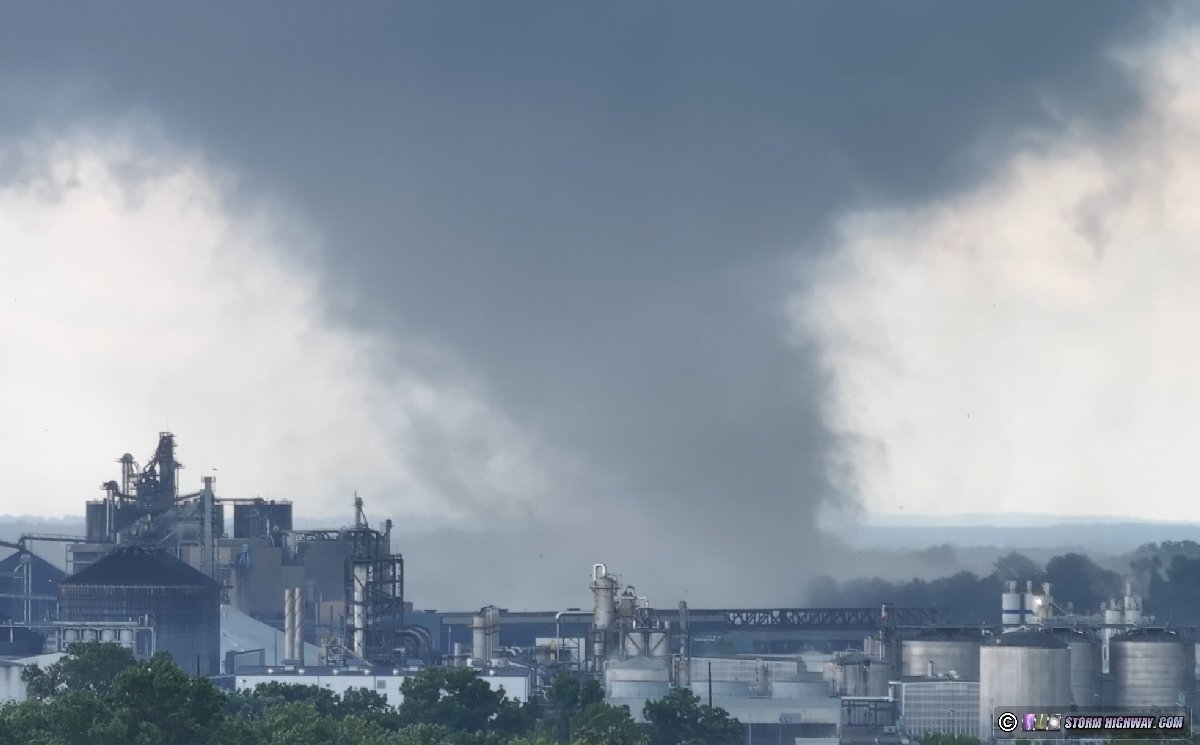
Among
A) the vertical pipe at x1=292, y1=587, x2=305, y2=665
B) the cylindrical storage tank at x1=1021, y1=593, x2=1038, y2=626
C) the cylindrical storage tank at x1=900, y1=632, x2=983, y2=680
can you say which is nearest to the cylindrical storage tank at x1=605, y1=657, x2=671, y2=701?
the cylindrical storage tank at x1=900, y1=632, x2=983, y2=680

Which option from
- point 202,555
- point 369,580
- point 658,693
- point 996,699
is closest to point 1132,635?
point 996,699

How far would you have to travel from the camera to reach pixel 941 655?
145375mm

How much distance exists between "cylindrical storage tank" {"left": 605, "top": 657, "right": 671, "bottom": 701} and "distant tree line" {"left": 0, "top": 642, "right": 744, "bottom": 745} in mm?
2767

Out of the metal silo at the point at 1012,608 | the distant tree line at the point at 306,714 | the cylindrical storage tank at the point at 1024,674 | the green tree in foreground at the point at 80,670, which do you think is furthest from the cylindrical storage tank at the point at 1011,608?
the green tree in foreground at the point at 80,670

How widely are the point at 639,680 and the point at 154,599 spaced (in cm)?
4106

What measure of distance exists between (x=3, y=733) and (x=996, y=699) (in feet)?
232

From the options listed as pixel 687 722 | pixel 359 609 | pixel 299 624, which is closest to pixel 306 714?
pixel 687 722

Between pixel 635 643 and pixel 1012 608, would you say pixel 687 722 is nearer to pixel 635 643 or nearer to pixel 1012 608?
pixel 635 643

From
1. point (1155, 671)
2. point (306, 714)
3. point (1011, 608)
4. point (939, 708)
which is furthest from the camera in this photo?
point (1011, 608)

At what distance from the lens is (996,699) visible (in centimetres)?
12975

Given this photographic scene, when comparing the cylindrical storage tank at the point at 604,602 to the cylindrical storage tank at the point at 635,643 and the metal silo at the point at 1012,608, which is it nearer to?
the cylindrical storage tank at the point at 635,643

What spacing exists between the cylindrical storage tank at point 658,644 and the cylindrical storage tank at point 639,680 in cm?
733

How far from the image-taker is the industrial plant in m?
130

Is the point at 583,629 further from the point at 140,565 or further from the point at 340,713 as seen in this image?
the point at 340,713
